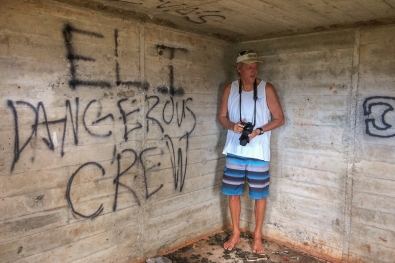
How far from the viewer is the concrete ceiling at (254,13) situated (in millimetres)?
2525

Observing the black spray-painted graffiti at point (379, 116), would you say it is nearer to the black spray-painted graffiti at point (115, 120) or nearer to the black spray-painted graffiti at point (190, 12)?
the black spray-painted graffiti at point (190, 12)

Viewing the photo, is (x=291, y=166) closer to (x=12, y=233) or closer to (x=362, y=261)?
(x=362, y=261)

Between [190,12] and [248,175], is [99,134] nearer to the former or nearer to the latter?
[190,12]

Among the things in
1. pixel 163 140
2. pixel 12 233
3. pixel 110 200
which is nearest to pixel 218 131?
pixel 163 140

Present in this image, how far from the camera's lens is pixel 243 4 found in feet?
8.34

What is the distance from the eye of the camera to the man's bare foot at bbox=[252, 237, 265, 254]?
3455mm

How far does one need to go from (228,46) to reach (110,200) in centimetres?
227

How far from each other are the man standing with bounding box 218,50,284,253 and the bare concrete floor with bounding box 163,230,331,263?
3.8 inches

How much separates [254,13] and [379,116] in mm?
1469

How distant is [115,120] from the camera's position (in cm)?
283

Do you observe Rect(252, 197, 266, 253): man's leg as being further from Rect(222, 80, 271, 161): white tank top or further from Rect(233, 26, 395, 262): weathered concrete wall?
Rect(222, 80, 271, 161): white tank top

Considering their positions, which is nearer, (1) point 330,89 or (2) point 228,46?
(1) point 330,89

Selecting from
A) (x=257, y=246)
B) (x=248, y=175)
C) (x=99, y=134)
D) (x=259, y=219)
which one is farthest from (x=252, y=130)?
(x=99, y=134)

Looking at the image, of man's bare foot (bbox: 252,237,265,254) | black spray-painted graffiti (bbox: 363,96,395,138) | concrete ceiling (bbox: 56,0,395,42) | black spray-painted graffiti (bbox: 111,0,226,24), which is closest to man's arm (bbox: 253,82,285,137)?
concrete ceiling (bbox: 56,0,395,42)
